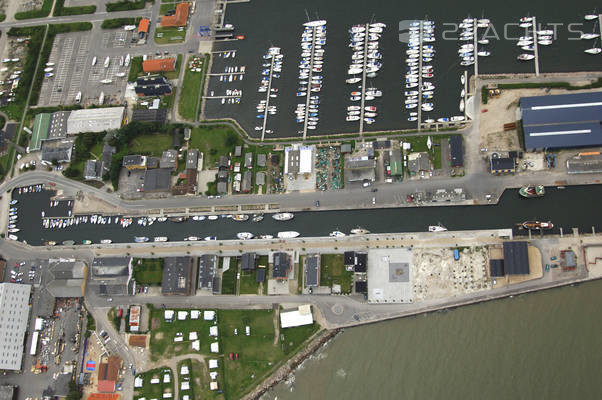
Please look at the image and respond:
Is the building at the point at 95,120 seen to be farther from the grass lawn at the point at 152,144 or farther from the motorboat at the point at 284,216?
the motorboat at the point at 284,216

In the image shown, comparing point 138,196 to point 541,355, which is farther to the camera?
point 138,196

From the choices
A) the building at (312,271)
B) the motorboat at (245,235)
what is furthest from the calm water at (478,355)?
the motorboat at (245,235)

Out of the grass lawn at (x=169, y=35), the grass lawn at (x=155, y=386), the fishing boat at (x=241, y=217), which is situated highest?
the grass lawn at (x=169, y=35)

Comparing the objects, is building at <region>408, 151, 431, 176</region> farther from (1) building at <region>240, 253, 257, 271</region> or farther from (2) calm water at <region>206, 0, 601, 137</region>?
(1) building at <region>240, 253, 257, 271</region>

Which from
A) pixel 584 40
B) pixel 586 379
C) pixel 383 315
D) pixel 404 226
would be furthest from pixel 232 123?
pixel 586 379

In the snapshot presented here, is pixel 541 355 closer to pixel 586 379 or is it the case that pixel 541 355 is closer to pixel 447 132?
pixel 586 379
